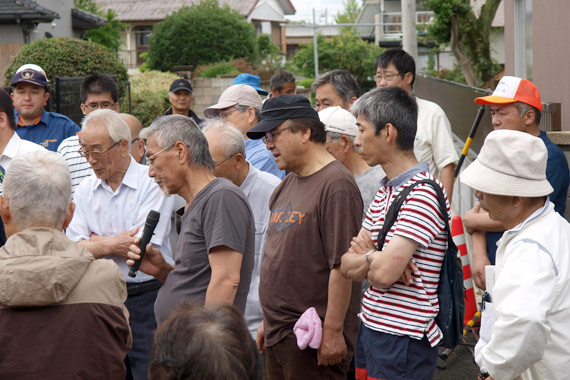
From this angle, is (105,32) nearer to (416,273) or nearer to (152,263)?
(152,263)

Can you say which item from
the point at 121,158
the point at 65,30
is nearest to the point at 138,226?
the point at 121,158

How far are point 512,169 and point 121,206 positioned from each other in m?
2.52

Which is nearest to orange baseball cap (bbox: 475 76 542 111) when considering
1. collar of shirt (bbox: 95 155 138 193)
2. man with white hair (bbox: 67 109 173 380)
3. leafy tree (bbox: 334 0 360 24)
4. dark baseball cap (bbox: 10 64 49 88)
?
man with white hair (bbox: 67 109 173 380)

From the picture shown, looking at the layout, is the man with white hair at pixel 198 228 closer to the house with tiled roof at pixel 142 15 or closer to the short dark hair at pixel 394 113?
the short dark hair at pixel 394 113

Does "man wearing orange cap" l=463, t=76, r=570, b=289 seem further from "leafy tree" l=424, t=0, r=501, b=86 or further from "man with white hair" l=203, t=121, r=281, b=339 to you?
"leafy tree" l=424, t=0, r=501, b=86

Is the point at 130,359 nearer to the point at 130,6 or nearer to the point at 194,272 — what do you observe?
the point at 194,272

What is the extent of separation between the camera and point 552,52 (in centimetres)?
823

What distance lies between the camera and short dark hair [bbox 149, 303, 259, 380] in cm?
184

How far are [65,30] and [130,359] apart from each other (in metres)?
28.2

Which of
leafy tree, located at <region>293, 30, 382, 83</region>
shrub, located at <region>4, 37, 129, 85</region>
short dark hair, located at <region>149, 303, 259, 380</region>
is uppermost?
leafy tree, located at <region>293, 30, 382, 83</region>

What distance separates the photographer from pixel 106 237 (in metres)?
4.35

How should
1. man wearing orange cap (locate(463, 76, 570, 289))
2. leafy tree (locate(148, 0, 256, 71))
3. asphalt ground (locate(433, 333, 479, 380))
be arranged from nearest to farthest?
man wearing orange cap (locate(463, 76, 570, 289))
asphalt ground (locate(433, 333, 479, 380))
leafy tree (locate(148, 0, 256, 71))

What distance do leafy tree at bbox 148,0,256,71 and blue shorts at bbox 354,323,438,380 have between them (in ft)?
106

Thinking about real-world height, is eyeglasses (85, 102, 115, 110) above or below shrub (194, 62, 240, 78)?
below
